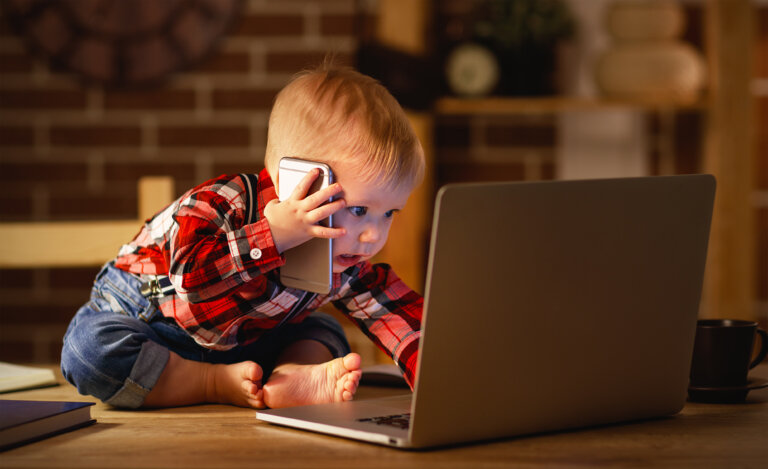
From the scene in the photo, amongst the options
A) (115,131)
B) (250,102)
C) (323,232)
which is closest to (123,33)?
(115,131)

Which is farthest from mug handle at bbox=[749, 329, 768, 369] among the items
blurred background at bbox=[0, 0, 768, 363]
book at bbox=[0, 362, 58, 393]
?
blurred background at bbox=[0, 0, 768, 363]

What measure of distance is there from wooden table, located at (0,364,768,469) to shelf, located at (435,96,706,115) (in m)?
1.60

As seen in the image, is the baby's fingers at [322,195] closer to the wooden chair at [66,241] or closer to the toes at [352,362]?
the toes at [352,362]

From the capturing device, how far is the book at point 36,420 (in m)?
0.76

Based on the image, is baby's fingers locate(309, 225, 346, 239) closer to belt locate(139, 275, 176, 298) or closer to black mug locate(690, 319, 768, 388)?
belt locate(139, 275, 176, 298)

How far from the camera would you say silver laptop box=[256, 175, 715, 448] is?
28.1 inches

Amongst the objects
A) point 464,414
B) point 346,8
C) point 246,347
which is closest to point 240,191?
point 246,347

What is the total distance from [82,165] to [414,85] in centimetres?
109

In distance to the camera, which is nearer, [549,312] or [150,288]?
[549,312]

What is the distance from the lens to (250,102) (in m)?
2.69

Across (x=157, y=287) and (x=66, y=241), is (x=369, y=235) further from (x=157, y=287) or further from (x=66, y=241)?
(x=66, y=241)

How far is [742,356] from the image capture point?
100 centimetres

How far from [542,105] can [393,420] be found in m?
1.72

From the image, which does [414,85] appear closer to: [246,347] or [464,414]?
[246,347]
